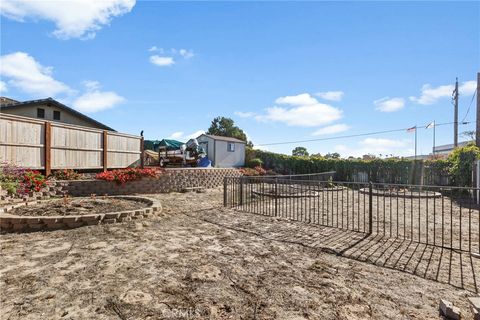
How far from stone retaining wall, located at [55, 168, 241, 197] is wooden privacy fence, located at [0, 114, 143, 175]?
1165 mm

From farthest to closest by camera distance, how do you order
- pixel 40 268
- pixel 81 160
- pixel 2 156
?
pixel 81 160
pixel 2 156
pixel 40 268

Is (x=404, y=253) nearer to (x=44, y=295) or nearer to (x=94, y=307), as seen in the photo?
(x=94, y=307)

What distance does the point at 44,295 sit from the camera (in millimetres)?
2555

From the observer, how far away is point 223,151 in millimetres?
25531

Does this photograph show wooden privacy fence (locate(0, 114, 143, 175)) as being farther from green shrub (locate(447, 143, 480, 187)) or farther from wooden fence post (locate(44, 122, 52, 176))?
green shrub (locate(447, 143, 480, 187))

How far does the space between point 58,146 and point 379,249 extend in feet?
33.9

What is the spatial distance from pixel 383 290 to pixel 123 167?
12103 millimetres

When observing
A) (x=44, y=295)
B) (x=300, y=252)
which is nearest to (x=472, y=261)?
(x=300, y=252)

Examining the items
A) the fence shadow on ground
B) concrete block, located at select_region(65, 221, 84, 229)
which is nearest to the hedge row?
the fence shadow on ground

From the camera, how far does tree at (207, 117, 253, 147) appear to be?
1683 inches

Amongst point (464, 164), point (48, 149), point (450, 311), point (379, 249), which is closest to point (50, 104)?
point (48, 149)

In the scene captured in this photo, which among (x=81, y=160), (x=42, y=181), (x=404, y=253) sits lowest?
(x=404, y=253)

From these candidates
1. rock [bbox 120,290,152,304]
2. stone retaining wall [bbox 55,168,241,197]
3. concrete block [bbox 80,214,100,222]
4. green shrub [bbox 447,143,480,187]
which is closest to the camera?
rock [bbox 120,290,152,304]

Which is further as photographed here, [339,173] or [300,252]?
[339,173]
